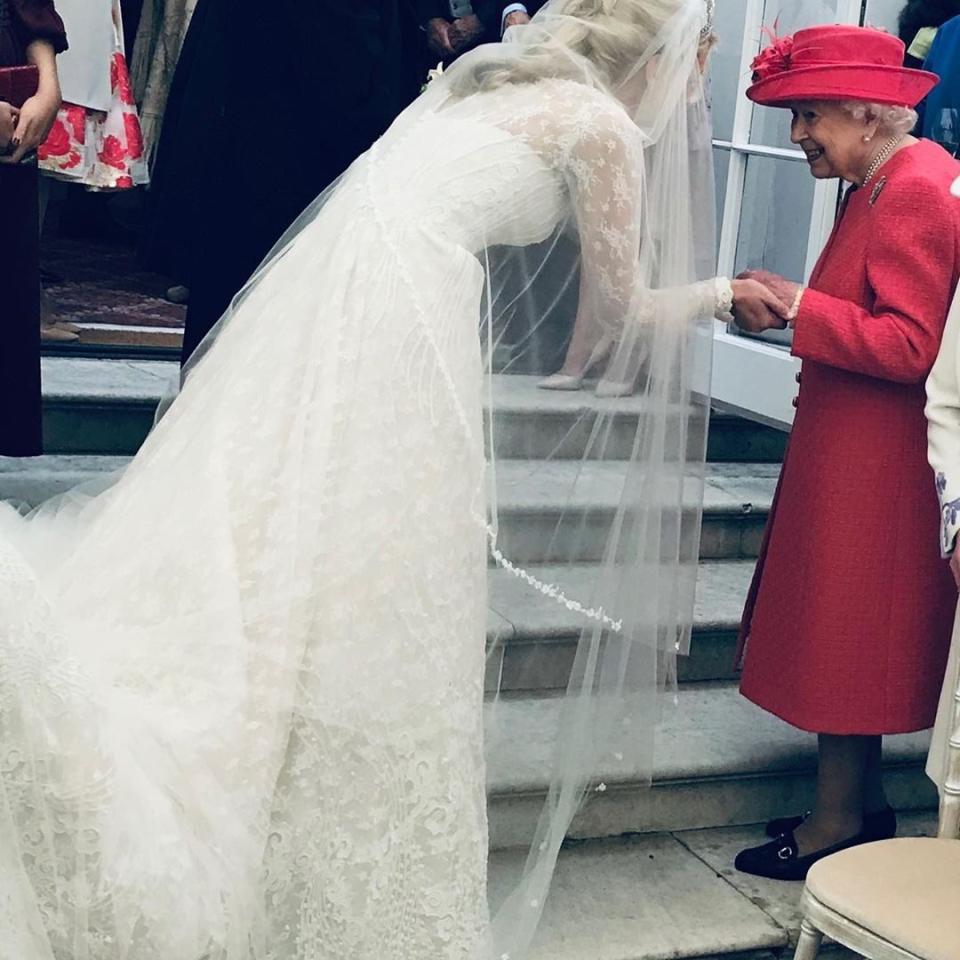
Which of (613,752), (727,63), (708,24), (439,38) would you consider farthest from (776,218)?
(613,752)

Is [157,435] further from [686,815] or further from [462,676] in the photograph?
[686,815]

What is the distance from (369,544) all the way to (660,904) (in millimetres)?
1104

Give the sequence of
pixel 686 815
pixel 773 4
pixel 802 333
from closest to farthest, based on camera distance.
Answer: pixel 802 333 → pixel 686 815 → pixel 773 4

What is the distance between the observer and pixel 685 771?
3.50 meters

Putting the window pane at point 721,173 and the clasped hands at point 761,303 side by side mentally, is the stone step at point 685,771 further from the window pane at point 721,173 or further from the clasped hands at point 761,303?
the window pane at point 721,173

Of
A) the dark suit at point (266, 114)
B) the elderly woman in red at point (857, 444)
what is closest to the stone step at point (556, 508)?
the elderly woman in red at point (857, 444)

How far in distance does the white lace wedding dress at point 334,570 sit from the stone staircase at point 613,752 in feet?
0.83

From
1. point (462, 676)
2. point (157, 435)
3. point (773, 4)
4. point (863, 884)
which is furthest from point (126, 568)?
point (773, 4)

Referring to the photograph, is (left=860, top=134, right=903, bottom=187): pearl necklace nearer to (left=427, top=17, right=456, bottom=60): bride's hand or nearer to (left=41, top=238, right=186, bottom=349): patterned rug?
(left=427, top=17, right=456, bottom=60): bride's hand

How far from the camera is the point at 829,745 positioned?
326cm

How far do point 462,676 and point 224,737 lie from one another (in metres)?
0.43

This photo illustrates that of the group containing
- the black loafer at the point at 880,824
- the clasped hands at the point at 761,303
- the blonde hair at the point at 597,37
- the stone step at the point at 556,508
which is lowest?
the black loafer at the point at 880,824

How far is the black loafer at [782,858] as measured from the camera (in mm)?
3289

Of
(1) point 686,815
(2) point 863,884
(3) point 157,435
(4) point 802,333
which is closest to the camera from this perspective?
(2) point 863,884
